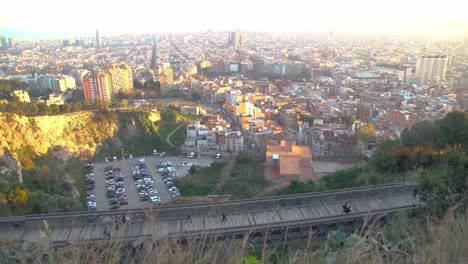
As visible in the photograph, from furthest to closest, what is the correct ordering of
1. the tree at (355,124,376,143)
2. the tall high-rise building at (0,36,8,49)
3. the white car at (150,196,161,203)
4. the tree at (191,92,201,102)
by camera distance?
the tall high-rise building at (0,36,8,49) → the tree at (191,92,201,102) → the tree at (355,124,376,143) → the white car at (150,196,161,203)

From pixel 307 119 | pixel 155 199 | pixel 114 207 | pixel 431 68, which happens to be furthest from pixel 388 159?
pixel 431 68

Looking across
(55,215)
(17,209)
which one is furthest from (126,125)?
(55,215)

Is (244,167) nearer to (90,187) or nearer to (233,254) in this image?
(90,187)

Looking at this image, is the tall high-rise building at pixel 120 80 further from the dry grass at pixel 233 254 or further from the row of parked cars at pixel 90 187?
the dry grass at pixel 233 254

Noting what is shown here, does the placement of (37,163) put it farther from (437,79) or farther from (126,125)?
(437,79)

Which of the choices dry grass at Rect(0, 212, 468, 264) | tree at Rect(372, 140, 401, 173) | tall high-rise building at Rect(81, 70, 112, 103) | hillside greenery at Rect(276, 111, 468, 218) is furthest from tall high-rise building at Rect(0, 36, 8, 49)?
dry grass at Rect(0, 212, 468, 264)

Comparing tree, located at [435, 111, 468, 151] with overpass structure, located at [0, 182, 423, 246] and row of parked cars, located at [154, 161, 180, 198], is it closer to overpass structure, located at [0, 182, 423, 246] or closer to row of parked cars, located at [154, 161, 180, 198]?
overpass structure, located at [0, 182, 423, 246]

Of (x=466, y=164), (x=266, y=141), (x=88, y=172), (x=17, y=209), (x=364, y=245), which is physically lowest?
(x=88, y=172)
